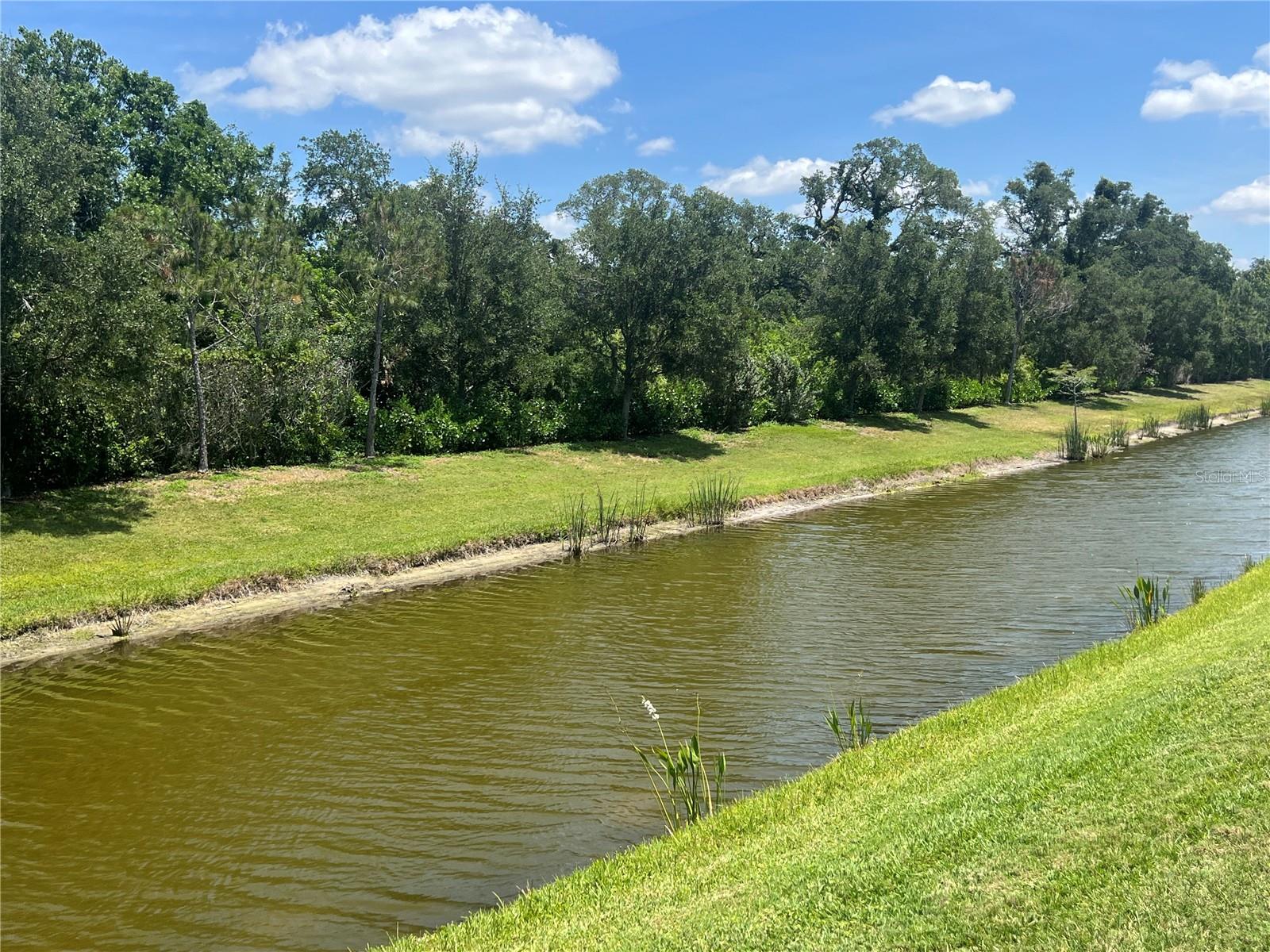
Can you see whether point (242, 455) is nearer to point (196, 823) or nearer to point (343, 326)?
point (343, 326)

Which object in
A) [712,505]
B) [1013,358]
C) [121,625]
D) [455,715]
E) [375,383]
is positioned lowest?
[455,715]

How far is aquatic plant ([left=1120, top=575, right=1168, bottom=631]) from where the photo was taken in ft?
42.3

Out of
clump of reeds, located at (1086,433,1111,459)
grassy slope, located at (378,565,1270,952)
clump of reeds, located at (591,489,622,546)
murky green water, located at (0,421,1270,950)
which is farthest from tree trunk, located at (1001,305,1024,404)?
grassy slope, located at (378,565,1270,952)

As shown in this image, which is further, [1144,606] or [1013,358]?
[1013,358]

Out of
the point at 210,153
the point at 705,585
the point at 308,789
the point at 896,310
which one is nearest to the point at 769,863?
the point at 308,789

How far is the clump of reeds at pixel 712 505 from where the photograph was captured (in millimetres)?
24328

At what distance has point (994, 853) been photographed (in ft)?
18.1

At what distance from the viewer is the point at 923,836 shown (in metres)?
5.93

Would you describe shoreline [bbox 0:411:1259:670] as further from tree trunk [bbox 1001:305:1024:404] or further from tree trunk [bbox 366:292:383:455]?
tree trunk [bbox 1001:305:1024:404]

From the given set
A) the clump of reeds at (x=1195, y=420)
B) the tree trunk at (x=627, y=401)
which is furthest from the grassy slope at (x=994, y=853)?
the clump of reeds at (x=1195, y=420)

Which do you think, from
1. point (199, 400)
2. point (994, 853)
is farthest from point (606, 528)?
point (994, 853)

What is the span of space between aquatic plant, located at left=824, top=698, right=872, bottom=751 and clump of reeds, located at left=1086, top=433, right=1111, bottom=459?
33111 mm

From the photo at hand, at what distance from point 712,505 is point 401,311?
1197cm

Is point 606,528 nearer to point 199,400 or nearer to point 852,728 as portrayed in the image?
point 199,400
